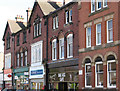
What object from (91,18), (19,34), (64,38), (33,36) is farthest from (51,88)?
(19,34)

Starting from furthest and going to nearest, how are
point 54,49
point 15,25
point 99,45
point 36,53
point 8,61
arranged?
point 8,61 → point 15,25 → point 36,53 → point 54,49 → point 99,45

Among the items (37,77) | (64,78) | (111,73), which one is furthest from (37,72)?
(111,73)

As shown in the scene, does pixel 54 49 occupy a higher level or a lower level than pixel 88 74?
higher

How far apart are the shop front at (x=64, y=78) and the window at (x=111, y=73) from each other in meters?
5.98

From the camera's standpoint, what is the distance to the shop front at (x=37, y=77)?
3953 centimetres

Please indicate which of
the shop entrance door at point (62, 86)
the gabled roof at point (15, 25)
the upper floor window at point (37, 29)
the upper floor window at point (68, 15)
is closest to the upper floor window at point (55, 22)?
the upper floor window at point (68, 15)

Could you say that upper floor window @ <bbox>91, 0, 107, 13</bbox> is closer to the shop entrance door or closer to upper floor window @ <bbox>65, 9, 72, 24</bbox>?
upper floor window @ <bbox>65, 9, 72, 24</bbox>

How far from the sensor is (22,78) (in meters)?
47.1

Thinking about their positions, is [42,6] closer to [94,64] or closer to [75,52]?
[75,52]

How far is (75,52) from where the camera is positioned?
31578mm

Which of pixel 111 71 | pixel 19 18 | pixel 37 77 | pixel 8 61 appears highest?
pixel 19 18

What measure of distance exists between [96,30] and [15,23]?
30072 mm

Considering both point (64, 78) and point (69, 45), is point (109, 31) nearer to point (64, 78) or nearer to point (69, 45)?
point (69, 45)

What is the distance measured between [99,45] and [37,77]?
1604cm
